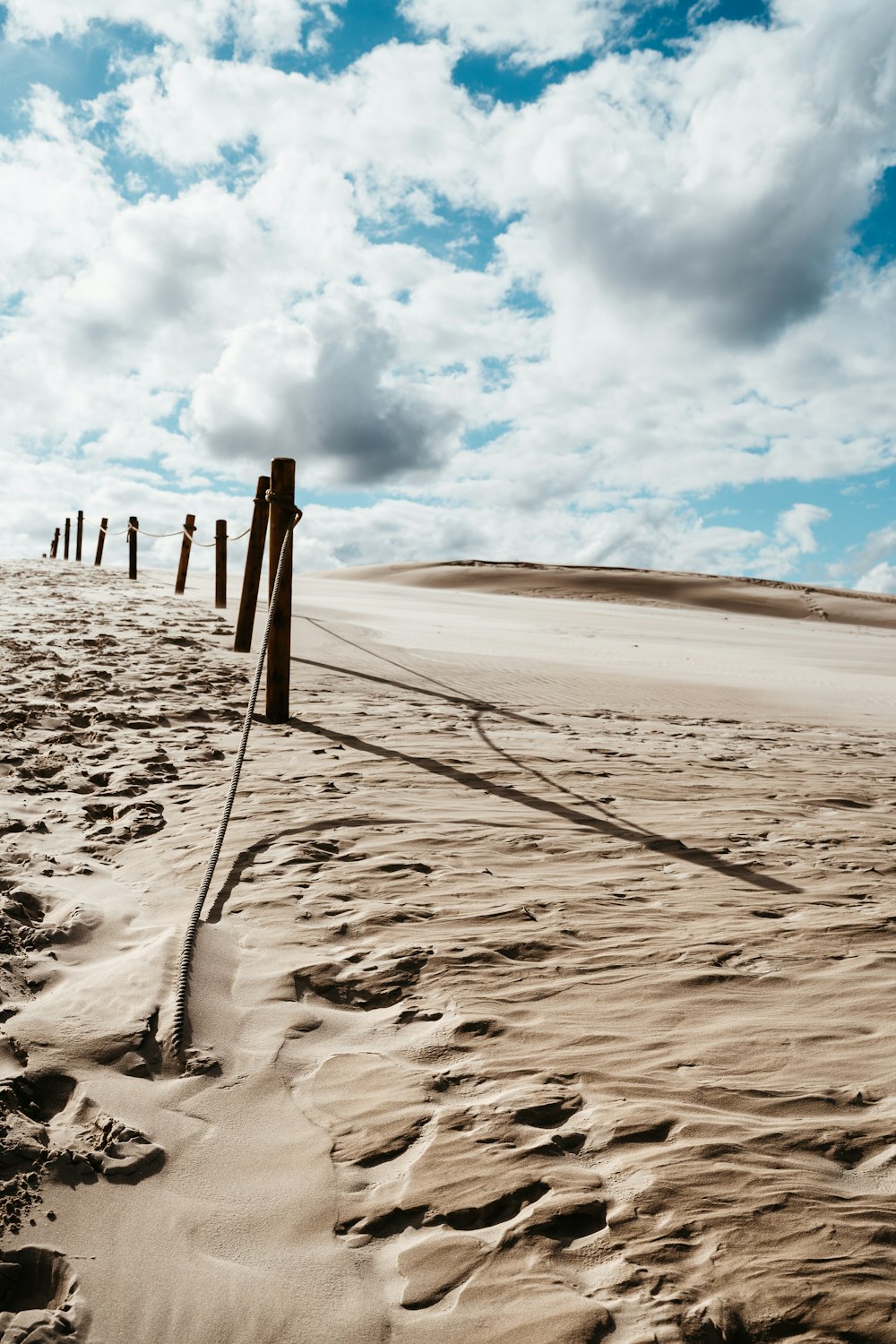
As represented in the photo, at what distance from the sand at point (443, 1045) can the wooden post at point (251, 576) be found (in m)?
2.92

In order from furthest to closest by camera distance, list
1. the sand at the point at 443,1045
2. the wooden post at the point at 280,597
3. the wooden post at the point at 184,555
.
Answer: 1. the wooden post at the point at 184,555
2. the wooden post at the point at 280,597
3. the sand at the point at 443,1045

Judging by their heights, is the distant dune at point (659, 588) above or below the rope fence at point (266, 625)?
above

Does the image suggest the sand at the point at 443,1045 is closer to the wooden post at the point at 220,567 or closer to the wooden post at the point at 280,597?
the wooden post at the point at 280,597

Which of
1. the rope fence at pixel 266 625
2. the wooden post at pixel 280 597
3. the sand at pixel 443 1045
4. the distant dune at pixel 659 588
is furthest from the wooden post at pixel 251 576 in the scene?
the distant dune at pixel 659 588

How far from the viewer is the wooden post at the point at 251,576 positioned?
324 inches

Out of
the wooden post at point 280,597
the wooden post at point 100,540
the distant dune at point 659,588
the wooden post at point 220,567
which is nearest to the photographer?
the wooden post at point 280,597

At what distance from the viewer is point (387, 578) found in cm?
3781

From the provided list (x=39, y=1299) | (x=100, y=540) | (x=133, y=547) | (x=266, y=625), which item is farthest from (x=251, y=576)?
(x=100, y=540)

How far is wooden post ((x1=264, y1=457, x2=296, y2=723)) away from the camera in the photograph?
19.7 feet

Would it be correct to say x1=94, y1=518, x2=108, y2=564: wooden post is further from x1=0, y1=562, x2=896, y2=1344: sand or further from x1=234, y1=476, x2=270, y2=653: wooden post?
x1=0, y1=562, x2=896, y2=1344: sand

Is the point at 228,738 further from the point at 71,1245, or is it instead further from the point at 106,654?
the point at 71,1245

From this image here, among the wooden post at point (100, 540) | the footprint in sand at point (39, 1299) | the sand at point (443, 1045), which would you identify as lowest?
the footprint in sand at point (39, 1299)

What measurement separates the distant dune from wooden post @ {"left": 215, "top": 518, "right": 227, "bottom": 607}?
1779 cm

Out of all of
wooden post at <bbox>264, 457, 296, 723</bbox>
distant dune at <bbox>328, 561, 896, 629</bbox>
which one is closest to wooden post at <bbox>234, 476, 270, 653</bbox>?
wooden post at <bbox>264, 457, 296, 723</bbox>
